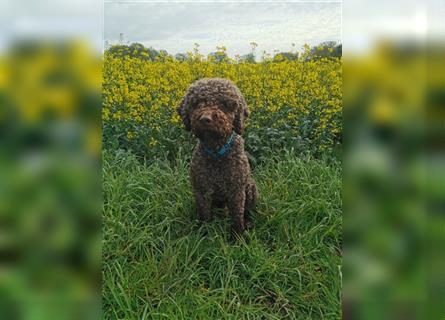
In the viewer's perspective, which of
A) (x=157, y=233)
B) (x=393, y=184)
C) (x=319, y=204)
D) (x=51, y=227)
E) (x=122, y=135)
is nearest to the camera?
(x=393, y=184)

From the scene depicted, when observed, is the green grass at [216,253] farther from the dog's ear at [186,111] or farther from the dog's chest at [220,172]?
the dog's ear at [186,111]

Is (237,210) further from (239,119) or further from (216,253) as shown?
(239,119)

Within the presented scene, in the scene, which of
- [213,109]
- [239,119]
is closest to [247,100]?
[239,119]

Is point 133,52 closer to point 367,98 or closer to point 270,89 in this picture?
point 270,89

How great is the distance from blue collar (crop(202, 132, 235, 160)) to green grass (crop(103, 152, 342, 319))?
50cm

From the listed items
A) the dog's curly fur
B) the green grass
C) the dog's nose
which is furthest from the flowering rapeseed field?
the dog's nose

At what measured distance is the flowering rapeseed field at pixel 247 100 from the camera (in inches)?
148

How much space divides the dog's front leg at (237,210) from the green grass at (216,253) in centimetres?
8

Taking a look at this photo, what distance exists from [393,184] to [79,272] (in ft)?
1.80

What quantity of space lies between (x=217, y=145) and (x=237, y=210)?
46 centimetres

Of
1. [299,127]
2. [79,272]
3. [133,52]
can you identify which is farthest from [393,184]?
[133,52]

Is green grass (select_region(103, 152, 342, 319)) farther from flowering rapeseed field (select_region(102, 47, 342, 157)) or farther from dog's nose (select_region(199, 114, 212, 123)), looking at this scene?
dog's nose (select_region(199, 114, 212, 123))

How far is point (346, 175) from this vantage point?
1.81ft

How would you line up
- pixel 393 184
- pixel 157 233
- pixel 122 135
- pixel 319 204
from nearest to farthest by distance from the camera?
pixel 393 184, pixel 157 233, pixel 319 204, pixel 122 135
